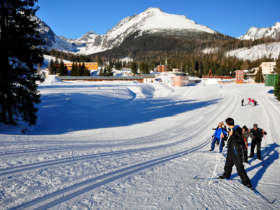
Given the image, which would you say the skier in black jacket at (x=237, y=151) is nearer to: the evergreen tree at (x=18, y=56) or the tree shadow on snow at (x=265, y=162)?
the tree shadow on snow at (x=265, y=162)

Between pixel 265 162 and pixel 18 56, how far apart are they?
16.9 meters

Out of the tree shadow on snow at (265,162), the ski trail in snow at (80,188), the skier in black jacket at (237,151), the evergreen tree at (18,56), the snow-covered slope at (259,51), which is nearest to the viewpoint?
the ski trail in snow at (80,188)

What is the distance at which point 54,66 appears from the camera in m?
108

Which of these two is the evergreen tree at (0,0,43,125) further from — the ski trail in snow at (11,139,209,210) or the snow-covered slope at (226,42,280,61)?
the snow-covered slope at (226,42,280,61)

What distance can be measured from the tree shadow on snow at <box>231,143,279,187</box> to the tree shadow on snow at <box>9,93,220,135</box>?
1162 centimetres

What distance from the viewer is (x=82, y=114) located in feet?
72.6

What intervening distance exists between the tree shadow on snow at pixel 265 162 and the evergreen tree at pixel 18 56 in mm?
14426

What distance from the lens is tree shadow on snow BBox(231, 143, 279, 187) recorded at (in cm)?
600

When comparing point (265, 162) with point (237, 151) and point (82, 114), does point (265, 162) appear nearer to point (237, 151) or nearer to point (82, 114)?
point (237, 151)

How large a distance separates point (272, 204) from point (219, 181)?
1380 millimetres

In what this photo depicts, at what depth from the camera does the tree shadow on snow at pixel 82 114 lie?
16.5m

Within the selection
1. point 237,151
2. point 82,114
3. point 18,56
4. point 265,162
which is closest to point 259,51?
point 82,114

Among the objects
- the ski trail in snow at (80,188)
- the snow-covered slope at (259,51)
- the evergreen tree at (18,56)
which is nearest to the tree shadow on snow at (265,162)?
the ski trail in snow at (80,188)

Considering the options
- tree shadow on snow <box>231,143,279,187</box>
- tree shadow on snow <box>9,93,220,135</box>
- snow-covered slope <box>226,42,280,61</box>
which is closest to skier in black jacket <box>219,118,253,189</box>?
tree shadow on snow <box>231,143,279,187</box>
